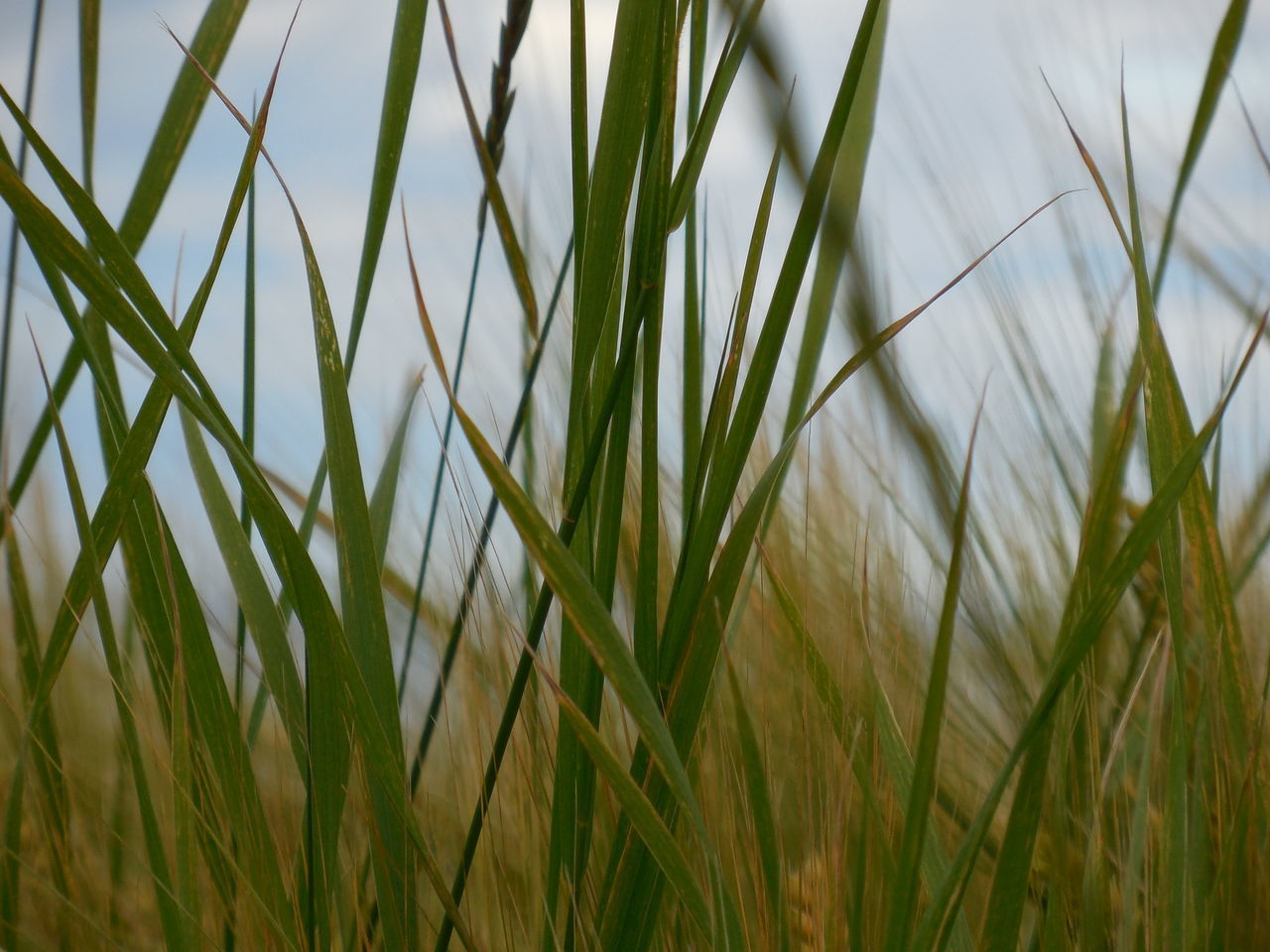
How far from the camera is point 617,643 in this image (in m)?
0.22

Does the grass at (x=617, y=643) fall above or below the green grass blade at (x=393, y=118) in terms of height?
below

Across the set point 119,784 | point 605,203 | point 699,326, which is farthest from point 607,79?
point 119,784

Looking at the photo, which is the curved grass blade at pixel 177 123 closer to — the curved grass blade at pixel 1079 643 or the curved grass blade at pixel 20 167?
the curved grass blade at pixel 20 167

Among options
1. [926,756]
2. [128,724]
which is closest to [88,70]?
[128,724]

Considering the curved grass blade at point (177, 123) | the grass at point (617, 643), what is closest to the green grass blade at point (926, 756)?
the grass at point (617, 643)

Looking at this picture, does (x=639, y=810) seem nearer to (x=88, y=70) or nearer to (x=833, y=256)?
(x=833, y=256)

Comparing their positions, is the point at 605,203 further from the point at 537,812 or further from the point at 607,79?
the point at 537,812

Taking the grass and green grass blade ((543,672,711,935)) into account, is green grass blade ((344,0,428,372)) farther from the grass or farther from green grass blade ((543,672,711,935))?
green grass blade ((543,672,711,935))

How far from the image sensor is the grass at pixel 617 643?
0.25 m

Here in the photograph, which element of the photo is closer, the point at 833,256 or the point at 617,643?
the point at 617,643

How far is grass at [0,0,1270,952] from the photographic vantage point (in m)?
0.25

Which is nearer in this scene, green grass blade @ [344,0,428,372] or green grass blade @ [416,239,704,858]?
green grass blade @ [416,239,704,858]

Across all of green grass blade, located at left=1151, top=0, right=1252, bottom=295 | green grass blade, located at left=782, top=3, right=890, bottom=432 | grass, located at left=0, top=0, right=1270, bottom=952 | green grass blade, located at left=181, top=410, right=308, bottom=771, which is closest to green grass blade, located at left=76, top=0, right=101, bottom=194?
grass, located at left=0, top=0, right=1270, bottom=952

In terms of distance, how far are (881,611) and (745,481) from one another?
0.11 m
